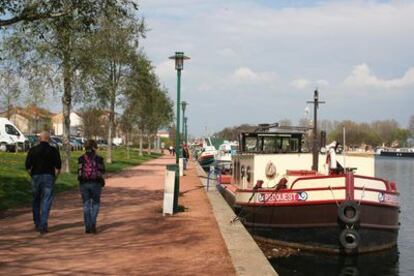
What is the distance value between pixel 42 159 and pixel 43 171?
0.71 ft

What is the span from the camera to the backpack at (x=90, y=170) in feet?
37.1

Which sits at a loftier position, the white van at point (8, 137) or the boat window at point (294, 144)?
the white van at point (8, 137)

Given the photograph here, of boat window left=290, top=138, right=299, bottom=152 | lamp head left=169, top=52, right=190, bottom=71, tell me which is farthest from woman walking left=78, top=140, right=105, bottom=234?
boat window left=290, top=138, right=299, bottom=152

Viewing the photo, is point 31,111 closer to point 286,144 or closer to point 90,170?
point 286,144

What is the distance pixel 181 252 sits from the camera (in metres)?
9.84

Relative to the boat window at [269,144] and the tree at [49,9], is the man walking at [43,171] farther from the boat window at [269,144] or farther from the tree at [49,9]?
the boat window at [269,144]

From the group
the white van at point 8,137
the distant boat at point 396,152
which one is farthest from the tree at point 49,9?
the distant boat at point 396,152

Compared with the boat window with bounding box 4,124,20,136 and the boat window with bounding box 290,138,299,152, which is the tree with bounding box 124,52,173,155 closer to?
the boat window with bounding box 4,124,20,136

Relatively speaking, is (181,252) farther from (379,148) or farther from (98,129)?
(379,148)

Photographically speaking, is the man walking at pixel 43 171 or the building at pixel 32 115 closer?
the man walking at pixel 43 171

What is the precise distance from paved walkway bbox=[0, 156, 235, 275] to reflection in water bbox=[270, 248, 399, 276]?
5.78ft

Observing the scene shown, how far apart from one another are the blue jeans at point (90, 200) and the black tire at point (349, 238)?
540 centimetres

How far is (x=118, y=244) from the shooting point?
34.3 ft

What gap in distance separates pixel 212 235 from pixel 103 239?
205cm
